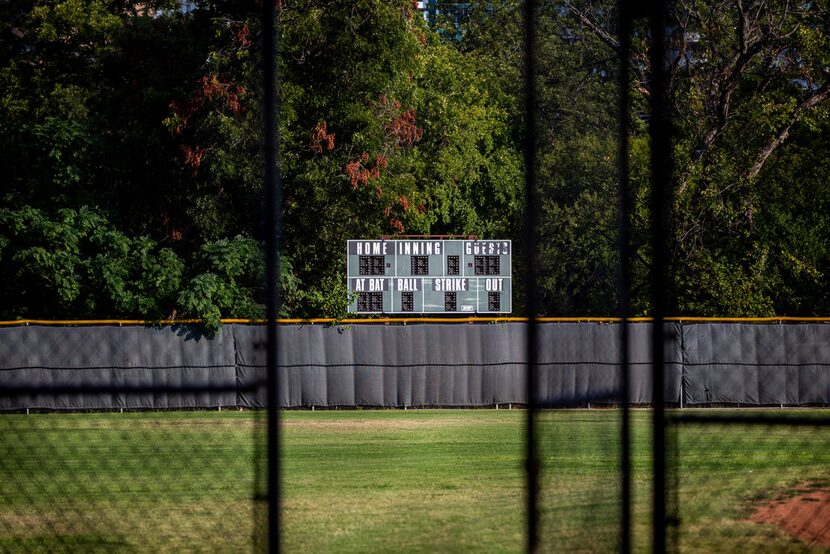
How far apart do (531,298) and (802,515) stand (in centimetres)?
432

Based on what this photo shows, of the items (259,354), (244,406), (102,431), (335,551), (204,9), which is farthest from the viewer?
(244,406)

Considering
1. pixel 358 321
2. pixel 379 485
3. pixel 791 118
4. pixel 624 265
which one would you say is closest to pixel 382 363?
pixel 358 321

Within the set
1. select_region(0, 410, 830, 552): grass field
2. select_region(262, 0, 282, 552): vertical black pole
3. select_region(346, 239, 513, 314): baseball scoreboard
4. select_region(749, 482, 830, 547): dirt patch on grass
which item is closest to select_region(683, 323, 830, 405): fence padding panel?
select_region(346, 239, 513, 314): baseball scoreboard

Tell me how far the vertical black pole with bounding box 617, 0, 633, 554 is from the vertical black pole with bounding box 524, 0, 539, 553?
261mm

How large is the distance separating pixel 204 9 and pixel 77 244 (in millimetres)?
9306

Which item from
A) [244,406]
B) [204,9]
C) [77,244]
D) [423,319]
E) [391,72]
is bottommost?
[244,406]

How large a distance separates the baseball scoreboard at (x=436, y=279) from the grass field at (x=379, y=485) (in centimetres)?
351

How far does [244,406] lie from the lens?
61.2 ft

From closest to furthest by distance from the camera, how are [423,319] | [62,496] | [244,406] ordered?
[62,496]
[244,406]
[423,319]

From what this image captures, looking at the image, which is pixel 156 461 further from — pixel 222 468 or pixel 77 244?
pixel 77 244

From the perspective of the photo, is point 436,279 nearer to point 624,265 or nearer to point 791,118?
point 791,118

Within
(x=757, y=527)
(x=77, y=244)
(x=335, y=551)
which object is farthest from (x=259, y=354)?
(x=77, y=244)

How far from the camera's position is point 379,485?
897cm

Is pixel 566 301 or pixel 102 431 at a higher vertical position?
pixel 566 301
